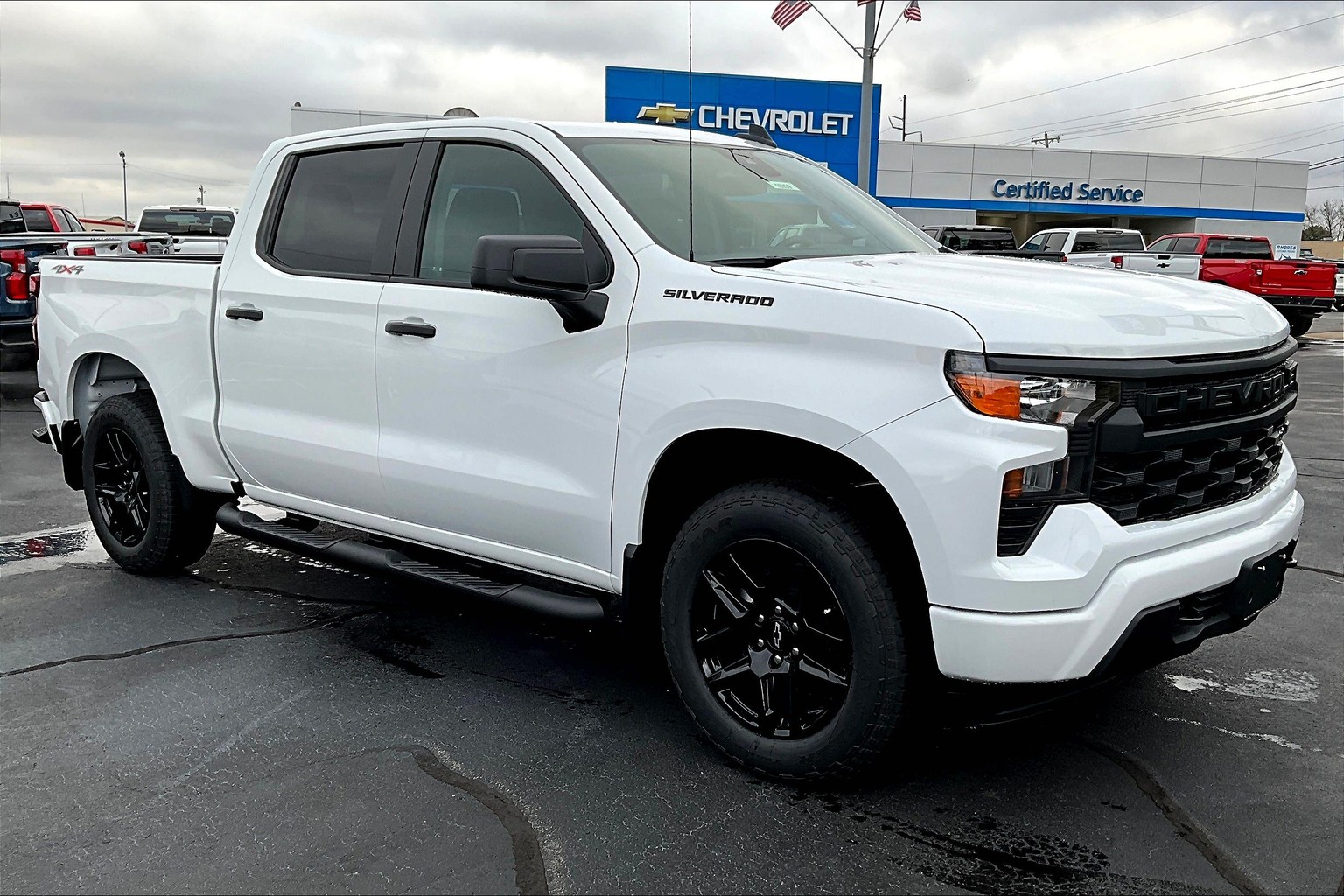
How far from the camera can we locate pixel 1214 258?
20.7 m

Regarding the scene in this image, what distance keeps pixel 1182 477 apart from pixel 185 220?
2227cm

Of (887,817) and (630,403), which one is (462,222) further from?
(887,817)

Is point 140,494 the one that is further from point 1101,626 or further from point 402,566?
point 1101,626

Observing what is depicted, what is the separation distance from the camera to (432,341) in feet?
13.3

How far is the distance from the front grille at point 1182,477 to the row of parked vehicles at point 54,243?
174 inches

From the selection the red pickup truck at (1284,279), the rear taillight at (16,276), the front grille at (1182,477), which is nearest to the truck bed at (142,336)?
the front grille at (1182,477)

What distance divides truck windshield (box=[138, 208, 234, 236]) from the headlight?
19.8 meters

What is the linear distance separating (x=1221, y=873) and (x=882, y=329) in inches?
63.4

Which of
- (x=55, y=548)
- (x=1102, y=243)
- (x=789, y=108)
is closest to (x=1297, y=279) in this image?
(x=1102, y=243)

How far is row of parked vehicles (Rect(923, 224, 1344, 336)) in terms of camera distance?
19000 mm

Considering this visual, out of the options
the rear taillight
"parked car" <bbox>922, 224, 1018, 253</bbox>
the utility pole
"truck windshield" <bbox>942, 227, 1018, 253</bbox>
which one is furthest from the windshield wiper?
"truck windshield" <bbox>942, 227, 1018, 253</bbox>

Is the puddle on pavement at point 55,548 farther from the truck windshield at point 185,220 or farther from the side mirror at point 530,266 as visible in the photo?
the truck windshield at point 185,220

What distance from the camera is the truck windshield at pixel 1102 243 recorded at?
917 inches

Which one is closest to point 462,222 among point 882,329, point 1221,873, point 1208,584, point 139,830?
point 882,329
